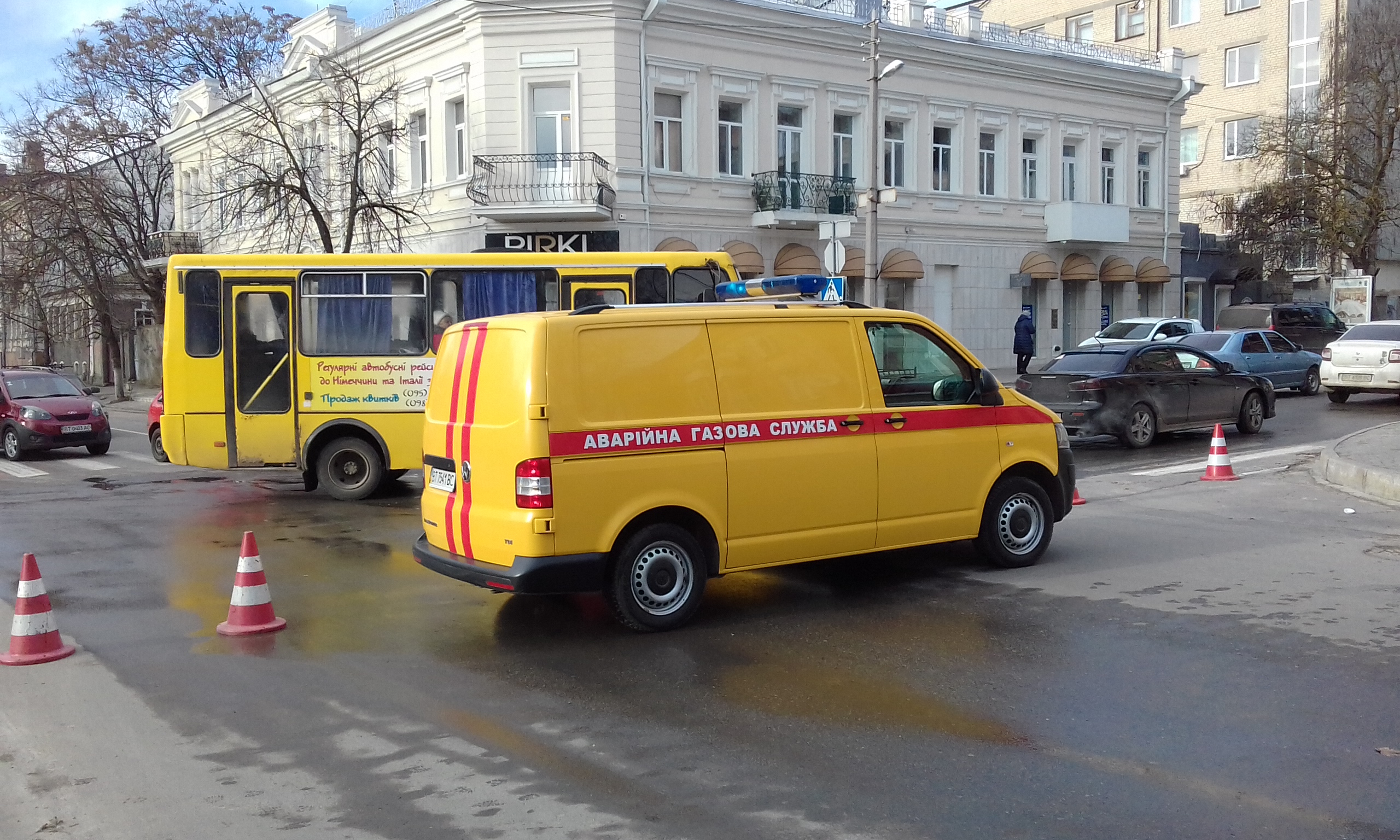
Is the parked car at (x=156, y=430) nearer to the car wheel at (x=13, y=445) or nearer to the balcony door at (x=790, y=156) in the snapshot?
the car wheel at (x=13, y=445)

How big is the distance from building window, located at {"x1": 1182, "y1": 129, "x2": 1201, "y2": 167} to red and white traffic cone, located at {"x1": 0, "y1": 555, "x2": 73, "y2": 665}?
53611 millimetres

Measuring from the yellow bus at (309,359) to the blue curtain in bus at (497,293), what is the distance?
1.8 inches

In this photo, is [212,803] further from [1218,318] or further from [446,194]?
[1218,318]

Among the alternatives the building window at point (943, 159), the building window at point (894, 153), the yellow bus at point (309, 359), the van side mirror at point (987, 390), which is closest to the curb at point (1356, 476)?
the van side mirror at point (987, 390)

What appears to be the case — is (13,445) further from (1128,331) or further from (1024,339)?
(1128,331)

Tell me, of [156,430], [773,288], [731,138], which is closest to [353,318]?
[773,288]

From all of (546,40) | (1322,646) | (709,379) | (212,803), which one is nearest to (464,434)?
(709,379)

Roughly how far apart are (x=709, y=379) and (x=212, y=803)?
3693 mm

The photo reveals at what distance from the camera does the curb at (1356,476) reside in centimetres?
1159

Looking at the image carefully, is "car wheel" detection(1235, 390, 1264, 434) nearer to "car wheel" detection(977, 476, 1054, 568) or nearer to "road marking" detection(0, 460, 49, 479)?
"car wheel" detection(977, 476, 1054, 568)

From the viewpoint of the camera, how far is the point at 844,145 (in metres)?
31.2

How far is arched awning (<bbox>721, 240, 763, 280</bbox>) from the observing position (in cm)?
2888

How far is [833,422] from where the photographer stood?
24.9 feet

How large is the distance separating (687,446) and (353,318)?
7617mm
